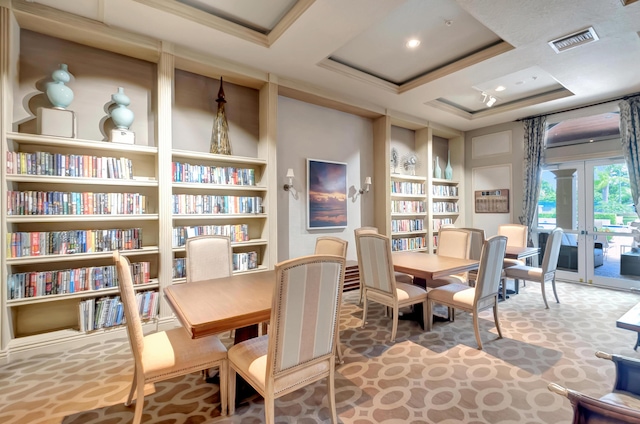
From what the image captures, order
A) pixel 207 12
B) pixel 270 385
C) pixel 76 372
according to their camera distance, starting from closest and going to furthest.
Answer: pixel 270 385 < pixel 76 372 < pixel 207 12

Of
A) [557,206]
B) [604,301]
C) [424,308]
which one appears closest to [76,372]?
[424,308]

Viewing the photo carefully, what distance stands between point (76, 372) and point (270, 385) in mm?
1999

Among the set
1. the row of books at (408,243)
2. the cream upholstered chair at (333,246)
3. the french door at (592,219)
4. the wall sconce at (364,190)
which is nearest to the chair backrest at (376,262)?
the cream upholstered chair at (333,246)

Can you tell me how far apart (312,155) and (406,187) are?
214 centimetres

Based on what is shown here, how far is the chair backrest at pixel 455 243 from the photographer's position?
12.8ft

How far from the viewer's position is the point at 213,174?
12.2 feet

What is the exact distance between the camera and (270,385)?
1527mm

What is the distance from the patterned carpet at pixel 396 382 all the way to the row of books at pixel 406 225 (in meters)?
2.48

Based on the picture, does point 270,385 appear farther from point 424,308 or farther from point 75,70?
point 75,70

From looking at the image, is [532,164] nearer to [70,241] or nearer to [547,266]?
[547,266]

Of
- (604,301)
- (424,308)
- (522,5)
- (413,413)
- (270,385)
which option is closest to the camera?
(270,385)

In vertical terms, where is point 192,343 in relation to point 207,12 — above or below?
below

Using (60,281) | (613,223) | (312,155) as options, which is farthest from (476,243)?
(60,281)

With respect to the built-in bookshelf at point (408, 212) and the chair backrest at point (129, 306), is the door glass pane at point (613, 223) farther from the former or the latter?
the chair backrest at point (129, 306)
